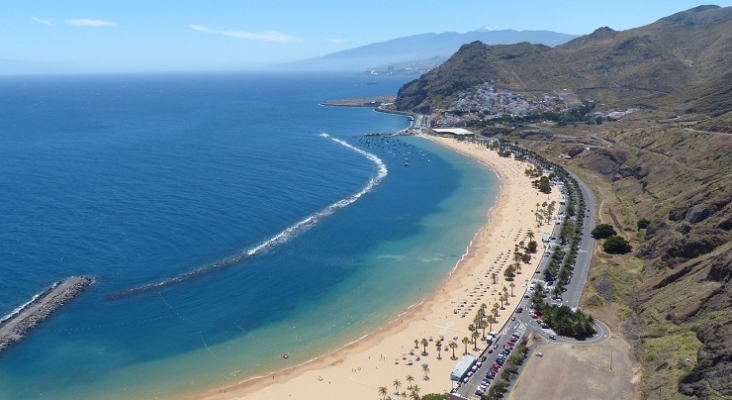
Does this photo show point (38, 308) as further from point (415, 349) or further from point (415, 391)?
point (415, 391)

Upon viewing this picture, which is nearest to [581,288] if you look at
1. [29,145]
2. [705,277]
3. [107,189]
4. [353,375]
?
[705,277]

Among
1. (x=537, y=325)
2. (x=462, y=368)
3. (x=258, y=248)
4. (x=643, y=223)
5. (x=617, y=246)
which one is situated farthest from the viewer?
(x=643, y=223)

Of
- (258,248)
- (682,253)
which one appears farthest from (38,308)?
(682,253)

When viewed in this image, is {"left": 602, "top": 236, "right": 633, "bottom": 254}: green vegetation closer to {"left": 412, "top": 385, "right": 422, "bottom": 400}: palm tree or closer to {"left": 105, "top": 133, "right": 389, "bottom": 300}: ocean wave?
{"left": 412, "top": 385, "right": 422, "bottom": 400}: palm tree

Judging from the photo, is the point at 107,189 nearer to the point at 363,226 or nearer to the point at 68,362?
the point at 363,226

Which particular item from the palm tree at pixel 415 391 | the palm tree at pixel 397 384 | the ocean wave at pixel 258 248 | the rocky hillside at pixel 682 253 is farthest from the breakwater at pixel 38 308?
the rocky hillside at pixel 682 253

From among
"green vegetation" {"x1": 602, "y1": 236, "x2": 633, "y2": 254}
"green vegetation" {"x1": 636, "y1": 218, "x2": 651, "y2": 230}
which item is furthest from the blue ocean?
"green vegetation" {"x1": 636, "y1": 218, "x2": 651, "y2": 230}
